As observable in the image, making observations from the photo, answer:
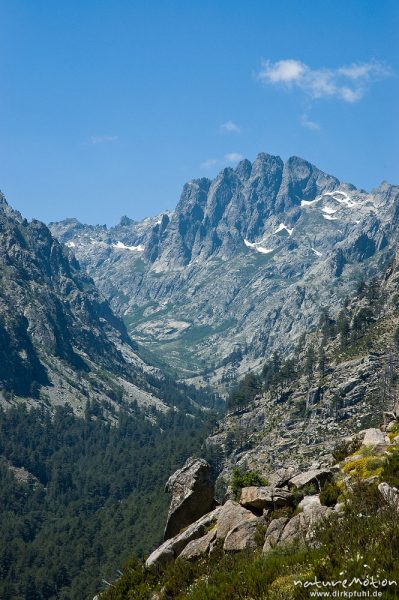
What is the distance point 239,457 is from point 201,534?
5764 inches

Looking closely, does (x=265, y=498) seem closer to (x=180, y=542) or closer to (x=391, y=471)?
(x=180, y=542)

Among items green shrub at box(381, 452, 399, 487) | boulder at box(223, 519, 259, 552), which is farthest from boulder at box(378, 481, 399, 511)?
boulder at box(223, 519, 259, 552)

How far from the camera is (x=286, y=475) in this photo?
34.9 m

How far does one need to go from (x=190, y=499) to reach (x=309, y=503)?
1291cm

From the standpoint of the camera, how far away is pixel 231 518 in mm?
29297

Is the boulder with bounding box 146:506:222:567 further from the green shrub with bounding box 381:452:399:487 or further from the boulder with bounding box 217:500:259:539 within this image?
the green shrub with bounding box 381:452:399:487

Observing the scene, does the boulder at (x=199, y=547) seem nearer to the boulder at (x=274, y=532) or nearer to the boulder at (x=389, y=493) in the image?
the boulder at (x=274, y=532)

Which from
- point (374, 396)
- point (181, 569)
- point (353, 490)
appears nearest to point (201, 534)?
point (181, 569)

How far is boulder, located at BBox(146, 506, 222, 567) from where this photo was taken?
30.6 metres

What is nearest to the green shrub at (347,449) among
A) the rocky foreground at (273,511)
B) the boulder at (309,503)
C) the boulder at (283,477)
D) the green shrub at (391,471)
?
the rocky foreground at (273,511)

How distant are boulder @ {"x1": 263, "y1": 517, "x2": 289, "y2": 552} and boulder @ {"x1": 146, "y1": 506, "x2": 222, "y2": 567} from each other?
24.9ft

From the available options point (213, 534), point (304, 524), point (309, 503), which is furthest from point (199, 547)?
point (304, 524)

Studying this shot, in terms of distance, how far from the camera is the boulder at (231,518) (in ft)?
92.9

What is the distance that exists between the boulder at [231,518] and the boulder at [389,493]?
773 cm
